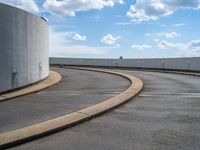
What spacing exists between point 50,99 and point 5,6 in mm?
4188

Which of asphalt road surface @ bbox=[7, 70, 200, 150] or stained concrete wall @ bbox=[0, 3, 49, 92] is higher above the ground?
stained concrete wall @ bbox=[0, 3, 49, 92]

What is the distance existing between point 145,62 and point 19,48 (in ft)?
87.6

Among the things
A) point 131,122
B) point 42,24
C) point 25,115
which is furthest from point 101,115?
point 42,24

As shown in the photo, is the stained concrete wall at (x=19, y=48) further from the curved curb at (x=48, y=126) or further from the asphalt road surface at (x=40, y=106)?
the curved curb at (x=48, y=126)

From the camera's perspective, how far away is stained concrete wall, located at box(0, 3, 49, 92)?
46.2 feet

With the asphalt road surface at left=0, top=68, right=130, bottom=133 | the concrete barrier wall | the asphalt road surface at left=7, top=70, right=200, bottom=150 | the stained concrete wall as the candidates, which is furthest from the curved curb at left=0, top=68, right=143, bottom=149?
the concrete barrier wall

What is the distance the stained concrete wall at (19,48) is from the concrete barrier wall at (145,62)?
18.6 metres

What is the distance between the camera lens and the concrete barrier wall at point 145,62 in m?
33.7

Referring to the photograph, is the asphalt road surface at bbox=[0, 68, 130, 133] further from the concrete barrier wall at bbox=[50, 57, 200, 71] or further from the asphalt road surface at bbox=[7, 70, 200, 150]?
the concrete barrier wall at bbox=[50, 57, 200, 71]

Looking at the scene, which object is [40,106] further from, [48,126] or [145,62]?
[145,62]

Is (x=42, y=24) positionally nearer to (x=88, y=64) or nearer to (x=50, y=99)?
(x=50, y=99)

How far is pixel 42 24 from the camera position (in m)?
19.1

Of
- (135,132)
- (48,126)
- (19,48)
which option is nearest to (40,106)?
(48,126)

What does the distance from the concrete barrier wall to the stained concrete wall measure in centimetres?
1862
